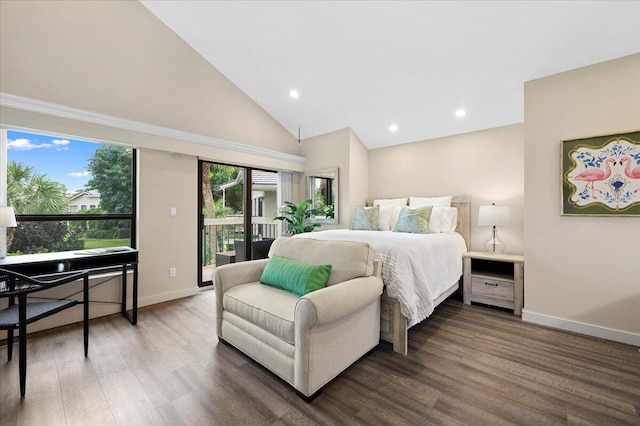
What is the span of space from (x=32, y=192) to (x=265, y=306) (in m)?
2.91

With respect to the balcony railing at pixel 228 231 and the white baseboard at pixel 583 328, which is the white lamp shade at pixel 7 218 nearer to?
the balcony railing at pixel 228 231

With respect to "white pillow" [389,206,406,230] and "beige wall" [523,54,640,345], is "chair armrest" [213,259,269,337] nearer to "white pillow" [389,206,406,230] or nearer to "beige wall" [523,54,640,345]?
"white pillow" [389,206,406,230]

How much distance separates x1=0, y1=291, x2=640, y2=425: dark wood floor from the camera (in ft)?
5.24

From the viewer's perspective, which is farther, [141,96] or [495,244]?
[495,244]

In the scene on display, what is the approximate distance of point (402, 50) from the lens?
299 cm

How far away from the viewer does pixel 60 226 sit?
304cm

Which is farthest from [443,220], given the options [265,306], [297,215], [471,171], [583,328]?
[265,306]

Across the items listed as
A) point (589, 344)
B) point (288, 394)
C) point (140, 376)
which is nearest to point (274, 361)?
point (288, 394)

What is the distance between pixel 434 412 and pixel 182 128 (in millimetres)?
4088

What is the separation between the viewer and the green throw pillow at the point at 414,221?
11.4 ft

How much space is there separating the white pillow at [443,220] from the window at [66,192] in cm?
385

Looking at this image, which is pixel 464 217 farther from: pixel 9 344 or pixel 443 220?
pixel 9 344

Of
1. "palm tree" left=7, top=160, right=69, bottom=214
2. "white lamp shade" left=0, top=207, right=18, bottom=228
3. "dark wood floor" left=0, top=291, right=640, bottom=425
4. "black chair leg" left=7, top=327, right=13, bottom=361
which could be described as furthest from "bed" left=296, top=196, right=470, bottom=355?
"palm tree" left=7, top=160, right=69, bottom=214

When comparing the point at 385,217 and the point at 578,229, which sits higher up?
the point at 385,217
